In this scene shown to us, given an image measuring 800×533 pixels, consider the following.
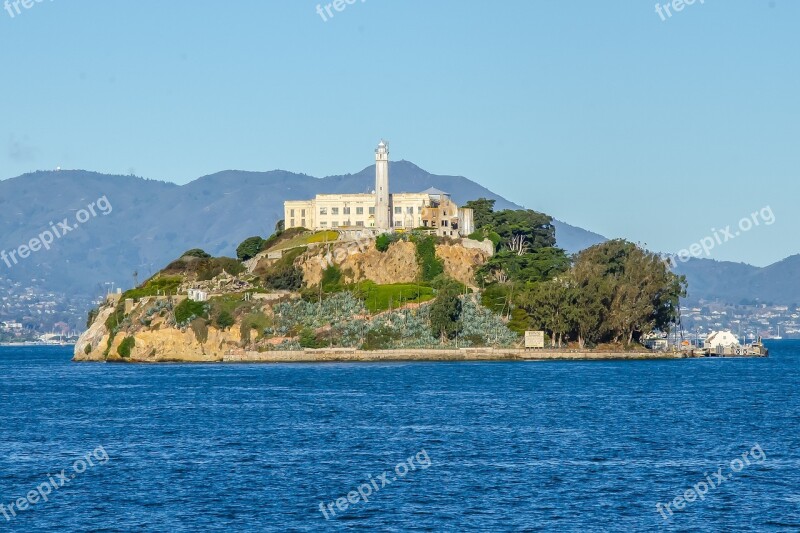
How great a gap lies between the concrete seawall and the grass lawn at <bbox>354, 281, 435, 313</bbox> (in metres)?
6.37

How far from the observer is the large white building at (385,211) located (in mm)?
164000

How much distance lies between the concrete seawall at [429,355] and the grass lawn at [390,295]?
20.9 ft

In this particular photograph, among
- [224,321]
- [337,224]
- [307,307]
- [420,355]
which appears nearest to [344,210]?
[337,224]

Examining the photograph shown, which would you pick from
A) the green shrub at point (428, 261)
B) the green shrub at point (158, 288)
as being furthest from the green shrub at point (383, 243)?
the green shrub at point (158, 288)

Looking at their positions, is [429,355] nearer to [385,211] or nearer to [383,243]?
[383,243]

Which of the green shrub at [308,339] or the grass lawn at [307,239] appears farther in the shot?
the grass lawn at [307,239]

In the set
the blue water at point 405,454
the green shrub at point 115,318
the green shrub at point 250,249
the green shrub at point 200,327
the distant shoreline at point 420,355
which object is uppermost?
the green shrub at point 250,249

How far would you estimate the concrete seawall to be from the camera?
140125 mm

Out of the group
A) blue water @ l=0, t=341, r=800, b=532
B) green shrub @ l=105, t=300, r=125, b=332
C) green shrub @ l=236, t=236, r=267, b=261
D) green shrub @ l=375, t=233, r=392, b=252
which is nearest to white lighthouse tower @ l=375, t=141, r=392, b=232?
green shrub @ l=375, t=233, r=392, b=252

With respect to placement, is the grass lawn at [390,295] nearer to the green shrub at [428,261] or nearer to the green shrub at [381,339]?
the green shrub at [381,339]

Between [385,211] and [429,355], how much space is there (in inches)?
1150

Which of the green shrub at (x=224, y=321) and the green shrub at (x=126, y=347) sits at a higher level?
the green shrub at (x=224, y=321)

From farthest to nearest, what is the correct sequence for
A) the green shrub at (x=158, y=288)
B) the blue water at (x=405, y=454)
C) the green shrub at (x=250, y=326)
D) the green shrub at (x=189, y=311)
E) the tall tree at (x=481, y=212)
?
the tall tree at (x=481, y=212) < the green shrub at (x=158, y=288) < the green shrub at (x=189, y=311) < the green shrub at (x=250, y=326) < the blue water at (x=405, y=454)

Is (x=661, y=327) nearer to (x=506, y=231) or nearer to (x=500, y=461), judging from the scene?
(x=506, y=231)
